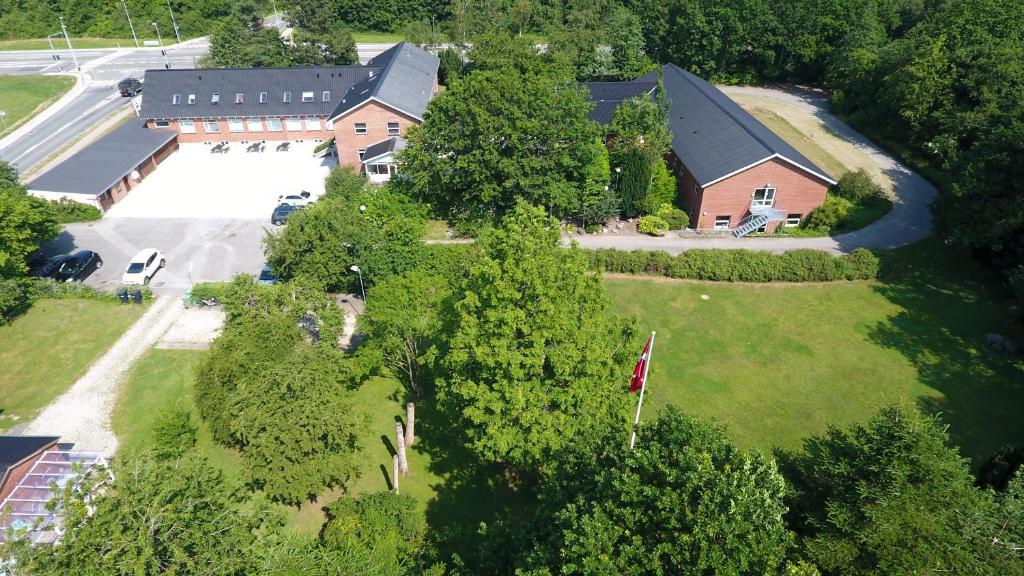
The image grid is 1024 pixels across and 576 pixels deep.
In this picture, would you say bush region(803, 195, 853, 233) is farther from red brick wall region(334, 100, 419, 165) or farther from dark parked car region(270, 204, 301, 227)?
dark parked car region(270, 204, 301, 227)

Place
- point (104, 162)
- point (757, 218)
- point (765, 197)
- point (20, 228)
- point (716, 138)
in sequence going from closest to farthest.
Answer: point (20, 228), point (757, 218), point (765, 197), point (716, 138), point (104, 162)

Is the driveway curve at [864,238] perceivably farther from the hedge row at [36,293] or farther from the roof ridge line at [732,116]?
the hedge row at [36,293]

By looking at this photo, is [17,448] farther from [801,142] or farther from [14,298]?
[801,142]

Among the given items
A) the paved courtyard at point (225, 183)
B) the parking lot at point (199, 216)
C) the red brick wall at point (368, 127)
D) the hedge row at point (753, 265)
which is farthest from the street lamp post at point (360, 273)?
the red brick wall at point (368, 127)

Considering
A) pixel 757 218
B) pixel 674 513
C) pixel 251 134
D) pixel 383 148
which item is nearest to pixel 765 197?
pixel 757 218

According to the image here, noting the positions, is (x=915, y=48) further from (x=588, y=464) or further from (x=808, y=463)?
(x=588, y=464)

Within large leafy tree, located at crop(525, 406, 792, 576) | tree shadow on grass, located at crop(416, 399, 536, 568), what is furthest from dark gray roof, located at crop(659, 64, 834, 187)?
large leafy tree, located at crop(525, 406, 792, 576)

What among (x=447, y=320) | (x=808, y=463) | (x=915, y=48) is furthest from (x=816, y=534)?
(x=915, y=48)
